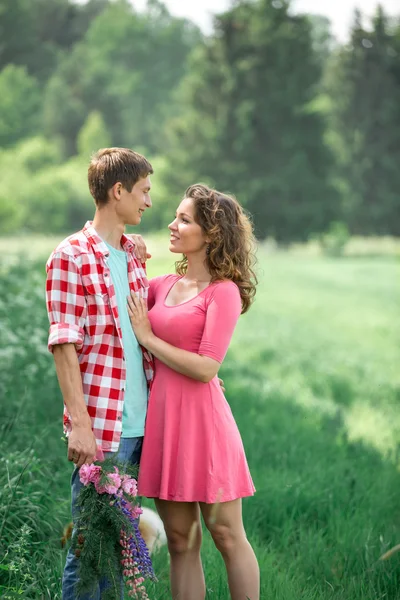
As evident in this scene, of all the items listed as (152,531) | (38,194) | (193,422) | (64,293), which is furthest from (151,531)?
(38,194)

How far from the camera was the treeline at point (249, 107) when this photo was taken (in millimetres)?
36656

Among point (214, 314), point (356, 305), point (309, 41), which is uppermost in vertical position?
point (309, 41)

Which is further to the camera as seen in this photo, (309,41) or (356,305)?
(309,41)

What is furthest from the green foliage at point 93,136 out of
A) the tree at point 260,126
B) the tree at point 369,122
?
the tree at point 369,122

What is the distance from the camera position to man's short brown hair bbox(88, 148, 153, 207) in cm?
320

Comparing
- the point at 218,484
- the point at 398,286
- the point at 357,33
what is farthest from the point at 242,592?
the point at 357,33

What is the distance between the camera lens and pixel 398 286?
84.4ft

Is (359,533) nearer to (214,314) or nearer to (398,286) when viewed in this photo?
(214,314)

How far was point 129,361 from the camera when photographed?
3238mm

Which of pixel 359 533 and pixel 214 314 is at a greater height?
pixel 214 314

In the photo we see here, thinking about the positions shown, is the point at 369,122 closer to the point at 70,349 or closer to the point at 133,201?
the point at 133,201

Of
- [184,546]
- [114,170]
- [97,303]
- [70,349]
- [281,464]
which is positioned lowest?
[281,464]

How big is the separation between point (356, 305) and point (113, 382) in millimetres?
17713

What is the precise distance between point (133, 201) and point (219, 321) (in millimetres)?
577
